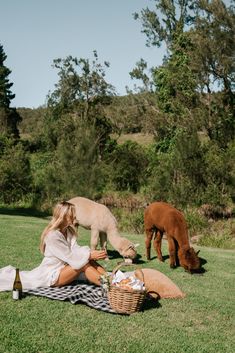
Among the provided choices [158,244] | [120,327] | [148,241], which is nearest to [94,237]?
[148,241]

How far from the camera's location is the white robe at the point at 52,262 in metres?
7.55

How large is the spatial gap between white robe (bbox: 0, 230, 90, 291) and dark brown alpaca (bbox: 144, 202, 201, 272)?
11.9 feet

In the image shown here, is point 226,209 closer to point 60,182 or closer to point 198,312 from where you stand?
point 60,182

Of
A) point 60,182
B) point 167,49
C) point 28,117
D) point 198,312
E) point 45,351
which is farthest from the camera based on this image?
point 28,117

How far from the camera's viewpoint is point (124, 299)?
22.8 feet

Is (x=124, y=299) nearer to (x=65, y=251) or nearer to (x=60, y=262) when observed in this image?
(x=65, y=251)

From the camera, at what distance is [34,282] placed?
7.75 meters

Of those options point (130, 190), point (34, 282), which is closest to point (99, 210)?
point (34, 282)

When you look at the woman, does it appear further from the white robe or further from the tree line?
the tree line

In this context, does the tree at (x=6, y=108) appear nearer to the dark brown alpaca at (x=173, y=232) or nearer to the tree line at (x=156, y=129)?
the tree line at (x=156, y=129)

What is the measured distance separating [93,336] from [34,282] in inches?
75.1

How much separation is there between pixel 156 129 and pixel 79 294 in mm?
34043

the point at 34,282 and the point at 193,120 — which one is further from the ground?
the point at 193,120

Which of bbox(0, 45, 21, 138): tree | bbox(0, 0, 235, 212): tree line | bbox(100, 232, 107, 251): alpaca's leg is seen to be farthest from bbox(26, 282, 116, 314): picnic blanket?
bbox(0, 45, 21, 138): tree
